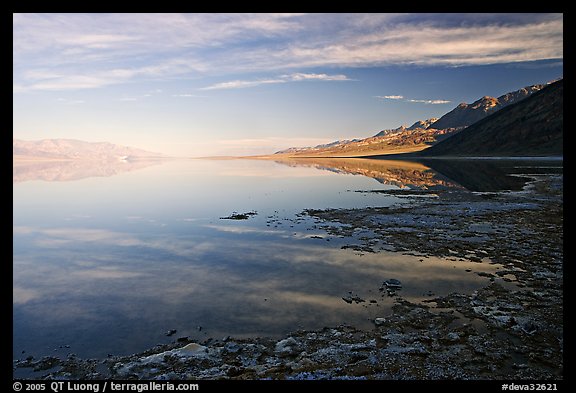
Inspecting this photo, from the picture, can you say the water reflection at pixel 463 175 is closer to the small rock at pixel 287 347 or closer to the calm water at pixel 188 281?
the calm water at pixel 188 281

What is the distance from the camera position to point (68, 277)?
15.1 metres

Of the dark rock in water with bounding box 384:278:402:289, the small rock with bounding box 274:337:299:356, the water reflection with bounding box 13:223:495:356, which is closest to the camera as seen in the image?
the small rock with bounding box 274:337:299:356

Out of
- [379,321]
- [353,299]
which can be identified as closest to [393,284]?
[353,299]

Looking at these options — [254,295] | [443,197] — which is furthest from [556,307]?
[443,197]

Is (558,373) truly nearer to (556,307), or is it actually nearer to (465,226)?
(556,307)

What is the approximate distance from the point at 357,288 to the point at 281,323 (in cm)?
397

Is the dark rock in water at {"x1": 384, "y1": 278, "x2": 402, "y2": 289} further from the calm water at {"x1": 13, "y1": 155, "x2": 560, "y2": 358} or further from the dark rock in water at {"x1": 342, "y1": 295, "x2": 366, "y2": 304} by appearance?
the dark rock in water at {"x1": 342, "y1": 295, "x2": 366, "y2": 304}

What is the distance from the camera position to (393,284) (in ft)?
43.4

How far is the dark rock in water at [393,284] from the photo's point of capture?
1309 centimetres

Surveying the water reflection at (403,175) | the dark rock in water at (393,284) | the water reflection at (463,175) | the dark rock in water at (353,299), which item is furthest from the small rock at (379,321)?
the water reflection at (403,175)

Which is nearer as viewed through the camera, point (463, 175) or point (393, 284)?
point (393, 284)

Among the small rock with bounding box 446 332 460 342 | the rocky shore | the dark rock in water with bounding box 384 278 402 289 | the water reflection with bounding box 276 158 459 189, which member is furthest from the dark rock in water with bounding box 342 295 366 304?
the water reflection with bounding box 276 158 459 189

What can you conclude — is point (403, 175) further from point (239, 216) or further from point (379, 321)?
point (379, 321)

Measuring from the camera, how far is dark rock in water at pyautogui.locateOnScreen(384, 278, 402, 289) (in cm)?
1309
